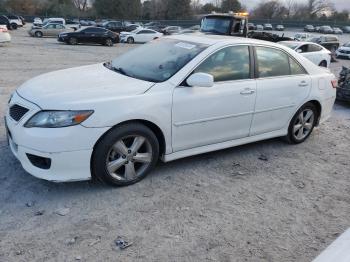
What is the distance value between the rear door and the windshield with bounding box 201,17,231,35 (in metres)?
11.3

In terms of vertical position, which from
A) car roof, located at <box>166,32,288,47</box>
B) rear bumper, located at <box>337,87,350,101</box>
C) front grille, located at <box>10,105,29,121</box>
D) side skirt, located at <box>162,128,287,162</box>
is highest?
car roof, located at <box>166,32,288,47</box>

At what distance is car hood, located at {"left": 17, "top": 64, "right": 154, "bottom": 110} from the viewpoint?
363cm

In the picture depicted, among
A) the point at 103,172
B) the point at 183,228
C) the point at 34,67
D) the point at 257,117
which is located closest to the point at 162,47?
the point at 257,117

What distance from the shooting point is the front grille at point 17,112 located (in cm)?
375

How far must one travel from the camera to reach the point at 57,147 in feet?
11.6

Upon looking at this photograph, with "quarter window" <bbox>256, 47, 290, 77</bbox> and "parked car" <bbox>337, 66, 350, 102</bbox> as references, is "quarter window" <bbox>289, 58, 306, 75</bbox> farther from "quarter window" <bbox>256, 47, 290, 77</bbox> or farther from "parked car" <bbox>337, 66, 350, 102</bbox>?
"parked car" <bbox>337, 66, 350, 102</bbox>

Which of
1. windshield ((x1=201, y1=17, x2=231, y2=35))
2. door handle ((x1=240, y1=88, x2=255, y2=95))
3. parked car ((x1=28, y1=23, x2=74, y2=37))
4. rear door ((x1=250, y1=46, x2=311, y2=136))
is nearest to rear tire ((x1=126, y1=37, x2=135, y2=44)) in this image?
parked car ((x1=28, y1=23, x2=74, y2=37))

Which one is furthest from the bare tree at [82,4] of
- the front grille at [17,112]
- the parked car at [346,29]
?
the front grille at [17,112]

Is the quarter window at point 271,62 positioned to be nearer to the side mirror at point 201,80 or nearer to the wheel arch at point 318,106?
the wheel arch at point 318,106

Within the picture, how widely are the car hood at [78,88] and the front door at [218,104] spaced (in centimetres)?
49

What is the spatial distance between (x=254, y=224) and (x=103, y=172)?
1.57 metres

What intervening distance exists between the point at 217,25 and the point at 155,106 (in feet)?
44.1

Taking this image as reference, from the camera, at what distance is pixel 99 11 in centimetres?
7231

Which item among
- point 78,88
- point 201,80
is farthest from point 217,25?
point 78,88
